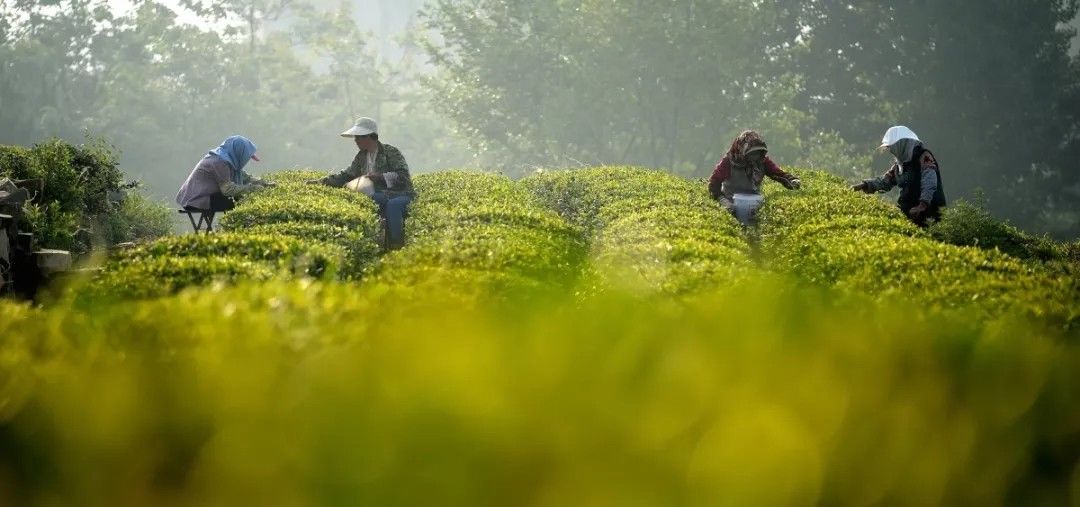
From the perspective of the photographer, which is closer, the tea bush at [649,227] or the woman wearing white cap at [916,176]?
the tea bush at [649,227]

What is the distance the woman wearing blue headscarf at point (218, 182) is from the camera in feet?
42.7

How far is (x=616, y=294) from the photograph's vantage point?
8.14ft

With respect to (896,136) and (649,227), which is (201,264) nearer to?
(649,227)

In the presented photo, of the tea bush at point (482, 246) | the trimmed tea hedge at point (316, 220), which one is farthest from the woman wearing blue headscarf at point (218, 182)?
the tea bush at point (482, 246)

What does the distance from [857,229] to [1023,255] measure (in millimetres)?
2454

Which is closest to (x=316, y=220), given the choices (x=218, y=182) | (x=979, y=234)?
(x=218, y=182)

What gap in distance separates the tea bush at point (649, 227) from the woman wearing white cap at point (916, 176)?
2129mm

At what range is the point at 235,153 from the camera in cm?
1342

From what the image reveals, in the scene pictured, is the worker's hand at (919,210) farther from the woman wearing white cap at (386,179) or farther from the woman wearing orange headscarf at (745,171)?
the woman wearing white cap at (386,179)

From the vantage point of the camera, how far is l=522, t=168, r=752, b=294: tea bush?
5.97 m

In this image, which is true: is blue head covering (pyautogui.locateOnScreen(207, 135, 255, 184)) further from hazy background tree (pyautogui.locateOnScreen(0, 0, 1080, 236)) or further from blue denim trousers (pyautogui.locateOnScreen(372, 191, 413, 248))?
hazy background tree (pyautogui.locateOnScreen(0, 0, 1080, 236))

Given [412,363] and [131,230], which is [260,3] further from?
[412,363]

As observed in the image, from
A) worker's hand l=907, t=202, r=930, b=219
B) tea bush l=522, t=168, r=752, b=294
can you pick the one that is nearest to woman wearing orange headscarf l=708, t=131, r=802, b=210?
tea bush l=522, t=168, r=752, b=294

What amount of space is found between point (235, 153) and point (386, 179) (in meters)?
2.14
